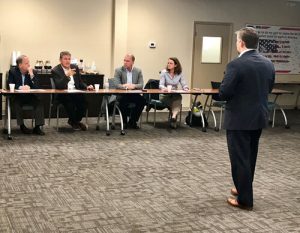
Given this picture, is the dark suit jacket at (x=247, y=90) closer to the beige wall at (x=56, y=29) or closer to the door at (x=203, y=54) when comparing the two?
the beige wall at (x=56, y=29)

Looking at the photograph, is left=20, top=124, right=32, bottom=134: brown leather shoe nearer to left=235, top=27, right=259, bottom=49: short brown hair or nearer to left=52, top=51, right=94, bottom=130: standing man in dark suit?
left=52, top=51, right=94, bottom=130: standing man in dark suit

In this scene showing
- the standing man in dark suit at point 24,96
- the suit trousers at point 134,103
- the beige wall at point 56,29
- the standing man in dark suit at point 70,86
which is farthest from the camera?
the beige wall at point 56,29

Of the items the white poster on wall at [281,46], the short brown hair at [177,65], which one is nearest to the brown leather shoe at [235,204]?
the short brown hair at [177,65]

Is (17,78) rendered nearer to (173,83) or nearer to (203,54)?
(173,83)

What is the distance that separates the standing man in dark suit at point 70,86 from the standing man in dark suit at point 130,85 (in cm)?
56

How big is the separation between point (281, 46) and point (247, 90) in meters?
7.16

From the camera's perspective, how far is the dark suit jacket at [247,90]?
11.3 ft

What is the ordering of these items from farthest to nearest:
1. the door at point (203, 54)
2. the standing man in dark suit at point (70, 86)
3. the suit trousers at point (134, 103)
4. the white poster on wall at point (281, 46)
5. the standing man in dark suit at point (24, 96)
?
the white poster on wall at point (281, 46) < the door at point (203, 54) < the suit trousers at point (134, 103) < the standing man in dark suit at point (70, 86) < the standing man in dark suit at point (24, 96)

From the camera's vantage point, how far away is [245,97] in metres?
3.49

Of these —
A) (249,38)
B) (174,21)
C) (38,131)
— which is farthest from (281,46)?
(249,38)

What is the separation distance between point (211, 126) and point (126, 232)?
15.2 ft

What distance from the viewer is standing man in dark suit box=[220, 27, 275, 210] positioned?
3.46m

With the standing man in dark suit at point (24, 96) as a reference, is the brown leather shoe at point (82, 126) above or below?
below

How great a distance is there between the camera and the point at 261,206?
12.6 ft
